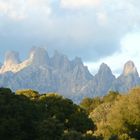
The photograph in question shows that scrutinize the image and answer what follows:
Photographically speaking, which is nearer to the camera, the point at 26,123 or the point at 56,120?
the point at 56,120

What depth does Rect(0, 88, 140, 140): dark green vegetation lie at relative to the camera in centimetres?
5219

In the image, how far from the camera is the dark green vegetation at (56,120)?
52188 mm

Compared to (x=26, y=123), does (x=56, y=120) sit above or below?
below

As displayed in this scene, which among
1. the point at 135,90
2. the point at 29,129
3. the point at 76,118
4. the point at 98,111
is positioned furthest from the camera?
the point at 98,111

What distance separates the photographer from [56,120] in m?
53.8

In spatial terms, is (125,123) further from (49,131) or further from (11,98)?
(49,131)

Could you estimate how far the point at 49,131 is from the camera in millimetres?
51500

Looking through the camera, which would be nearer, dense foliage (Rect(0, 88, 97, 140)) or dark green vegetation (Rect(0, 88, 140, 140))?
dense foliage (Rect(0, 88, 97, 140))

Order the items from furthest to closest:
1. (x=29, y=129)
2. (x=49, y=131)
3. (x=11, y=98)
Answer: (x=11, y=98) < (x=29, y=129) < (x=49, y=131)

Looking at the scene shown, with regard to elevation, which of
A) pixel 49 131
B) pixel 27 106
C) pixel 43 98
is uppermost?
pixel 43 98

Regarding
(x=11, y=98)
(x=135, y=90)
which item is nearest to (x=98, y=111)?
(x=135, y=90)

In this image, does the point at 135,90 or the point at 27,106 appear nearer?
the point at 27,106

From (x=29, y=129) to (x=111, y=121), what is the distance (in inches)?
930

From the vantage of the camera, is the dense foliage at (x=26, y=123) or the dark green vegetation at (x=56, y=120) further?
the dark green vegetation at (x=56, y=120)
